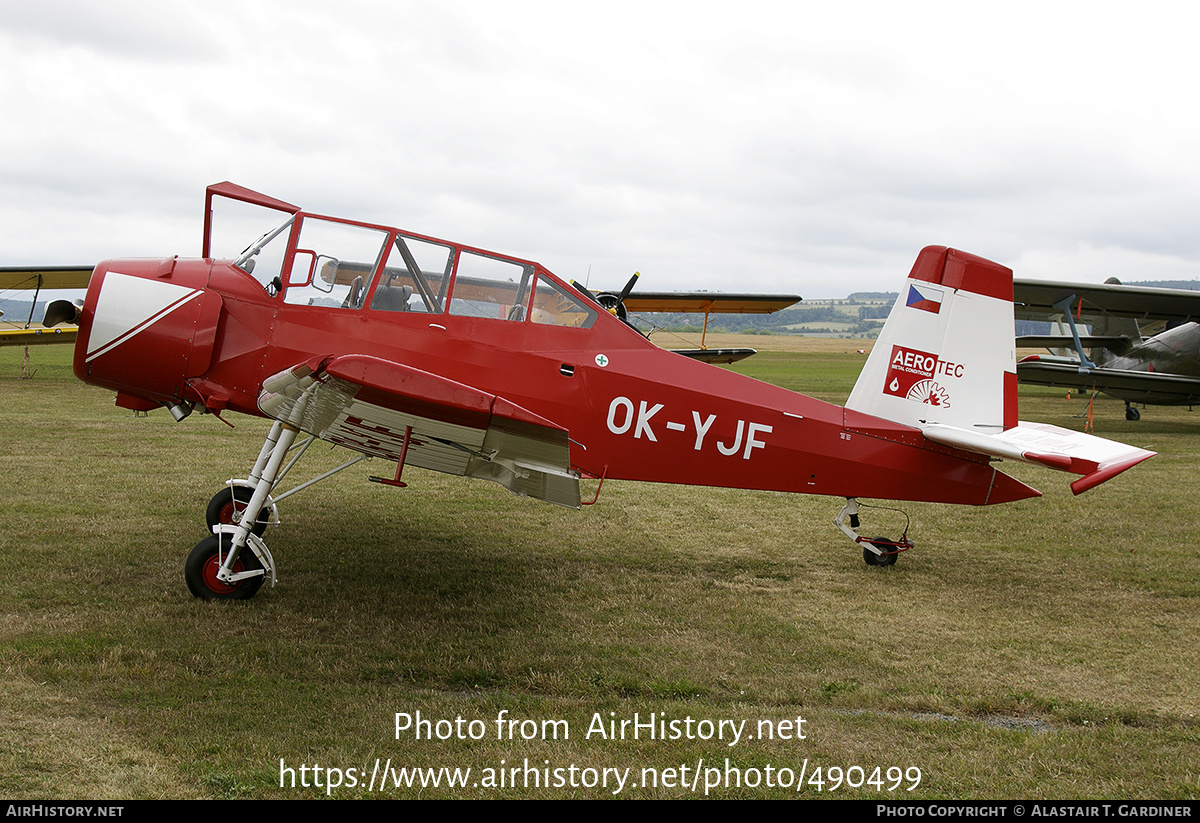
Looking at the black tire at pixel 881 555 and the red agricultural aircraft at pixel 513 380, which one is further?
the black tire at pixel 881 555

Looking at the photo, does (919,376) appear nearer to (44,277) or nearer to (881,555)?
(881,555)

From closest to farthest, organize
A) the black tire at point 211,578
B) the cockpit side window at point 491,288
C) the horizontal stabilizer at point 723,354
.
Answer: the black tire at point 211,578, the cockpit side window at point 491,288, the horizontal stabilizer at point 723,354

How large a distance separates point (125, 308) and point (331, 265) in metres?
1.28

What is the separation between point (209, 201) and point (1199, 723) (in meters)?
6.82

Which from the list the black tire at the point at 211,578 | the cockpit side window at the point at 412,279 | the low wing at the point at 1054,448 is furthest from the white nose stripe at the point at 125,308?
the low wing at the point at 1054,448

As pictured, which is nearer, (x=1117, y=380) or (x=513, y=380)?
(x=513, y=380)

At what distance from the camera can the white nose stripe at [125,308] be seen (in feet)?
16.5

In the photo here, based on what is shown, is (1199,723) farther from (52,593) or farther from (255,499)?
(52,593)

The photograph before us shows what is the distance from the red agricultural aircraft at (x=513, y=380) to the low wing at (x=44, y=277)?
14.2m

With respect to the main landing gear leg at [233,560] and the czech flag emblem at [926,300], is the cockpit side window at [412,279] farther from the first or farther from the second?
the czech flag emblem at [926,300]

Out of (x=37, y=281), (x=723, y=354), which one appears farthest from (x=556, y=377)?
(x=37, y=281)

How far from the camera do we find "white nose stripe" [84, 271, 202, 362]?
5035 mm

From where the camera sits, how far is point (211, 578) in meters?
5.18

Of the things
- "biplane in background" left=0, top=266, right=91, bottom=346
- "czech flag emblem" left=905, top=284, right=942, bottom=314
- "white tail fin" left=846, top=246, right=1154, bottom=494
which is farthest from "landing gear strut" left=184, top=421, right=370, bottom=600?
"biplane in background" left=0, top=266, right=91, bottom=346
